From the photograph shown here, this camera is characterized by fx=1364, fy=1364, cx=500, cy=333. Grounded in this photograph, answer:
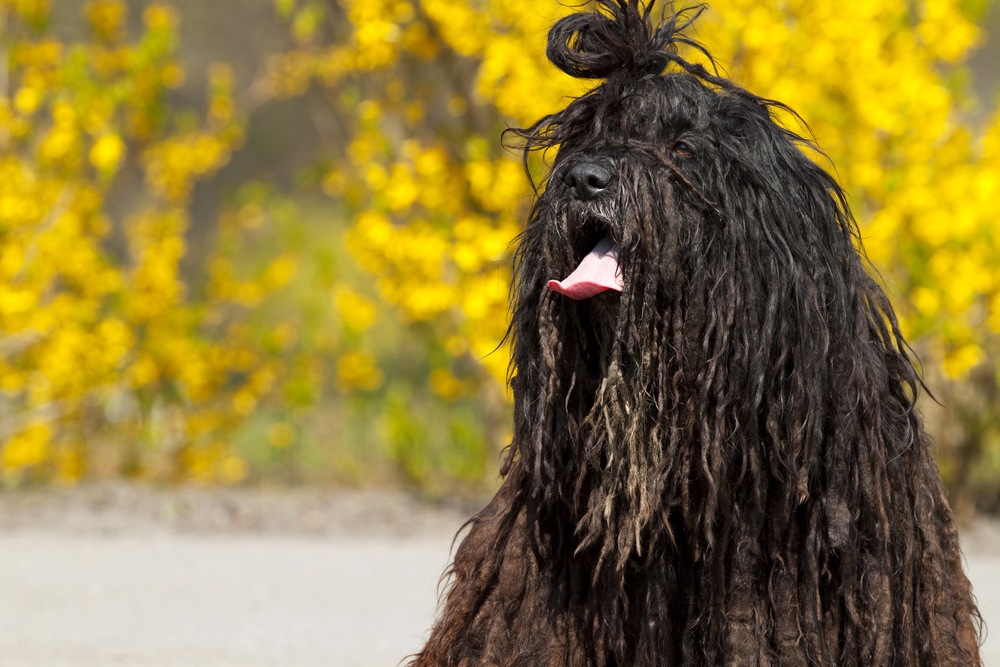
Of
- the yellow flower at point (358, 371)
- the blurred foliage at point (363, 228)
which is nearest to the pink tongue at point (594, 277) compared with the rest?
the blurred foliage at point (363, 228)

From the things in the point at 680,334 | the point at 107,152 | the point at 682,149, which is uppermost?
the point at 107,152

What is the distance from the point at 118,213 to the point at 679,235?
356 inches

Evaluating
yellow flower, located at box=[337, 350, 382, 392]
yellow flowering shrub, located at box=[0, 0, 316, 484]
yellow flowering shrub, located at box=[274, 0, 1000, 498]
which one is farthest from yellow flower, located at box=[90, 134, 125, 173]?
yellow flower, located at box=[337, 350, 382, 392]

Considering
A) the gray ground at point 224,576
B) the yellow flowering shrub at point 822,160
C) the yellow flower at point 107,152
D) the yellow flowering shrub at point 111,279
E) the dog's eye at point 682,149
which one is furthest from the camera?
the yellow flowering shrub at point 111,279

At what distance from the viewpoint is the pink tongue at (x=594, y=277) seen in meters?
2.80

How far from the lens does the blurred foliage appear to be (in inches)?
291

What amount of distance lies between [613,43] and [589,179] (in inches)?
17.5

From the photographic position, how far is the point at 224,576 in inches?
284

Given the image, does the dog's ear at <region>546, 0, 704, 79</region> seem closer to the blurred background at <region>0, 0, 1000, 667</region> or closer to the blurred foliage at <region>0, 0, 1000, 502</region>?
the blurred background at <region>0, 0, 1000, 667</region>

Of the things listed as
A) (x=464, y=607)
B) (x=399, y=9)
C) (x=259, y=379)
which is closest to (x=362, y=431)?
(x=259, y=379)

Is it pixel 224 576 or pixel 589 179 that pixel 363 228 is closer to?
pixel 224 576

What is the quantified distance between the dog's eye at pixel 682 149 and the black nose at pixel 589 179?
→ 202 mm

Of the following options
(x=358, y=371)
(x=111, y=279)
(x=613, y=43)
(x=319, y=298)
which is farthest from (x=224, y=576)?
(x=613, y=43)

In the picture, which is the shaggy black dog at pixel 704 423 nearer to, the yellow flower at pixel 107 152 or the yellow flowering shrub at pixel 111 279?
the yellow flower at pixel 107 152
